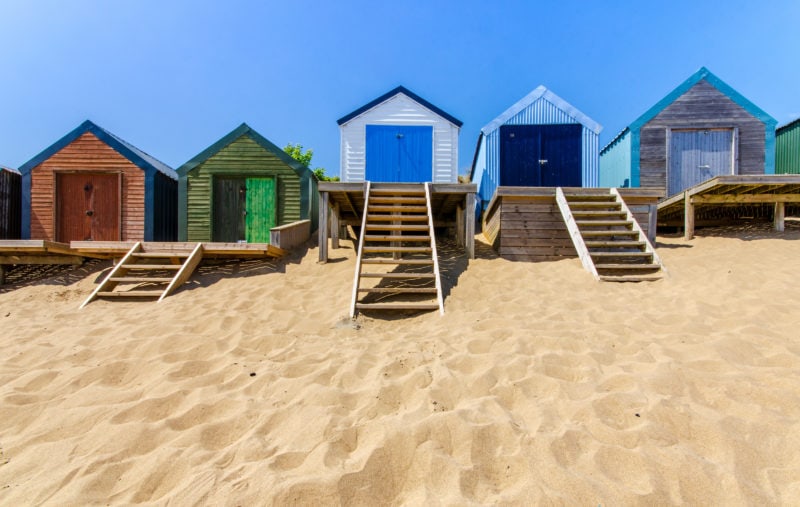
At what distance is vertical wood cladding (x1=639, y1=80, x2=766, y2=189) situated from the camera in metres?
10.4

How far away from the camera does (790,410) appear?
1.97 m

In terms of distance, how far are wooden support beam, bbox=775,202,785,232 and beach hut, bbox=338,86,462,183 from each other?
24.6ft

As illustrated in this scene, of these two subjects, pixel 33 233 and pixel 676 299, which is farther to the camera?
pixel 33 233

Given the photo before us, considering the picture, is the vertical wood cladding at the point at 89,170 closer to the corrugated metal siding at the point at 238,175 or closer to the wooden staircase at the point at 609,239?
the corrugated metal siding at the point at 238,175

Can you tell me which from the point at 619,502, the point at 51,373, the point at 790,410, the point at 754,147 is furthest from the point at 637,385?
the point at 754,147

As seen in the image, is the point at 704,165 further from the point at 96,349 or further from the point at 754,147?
the point at 96,349

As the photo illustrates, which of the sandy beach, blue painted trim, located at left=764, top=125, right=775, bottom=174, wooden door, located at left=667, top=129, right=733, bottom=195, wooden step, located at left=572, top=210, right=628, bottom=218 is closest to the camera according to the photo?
the sandy beach

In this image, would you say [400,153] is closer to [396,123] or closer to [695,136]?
[396,123]

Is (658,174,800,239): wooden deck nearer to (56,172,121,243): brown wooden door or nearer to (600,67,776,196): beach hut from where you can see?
(600,67,776,196): beach hut

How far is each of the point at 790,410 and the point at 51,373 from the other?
4.94 m

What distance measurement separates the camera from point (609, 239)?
7.20 metres

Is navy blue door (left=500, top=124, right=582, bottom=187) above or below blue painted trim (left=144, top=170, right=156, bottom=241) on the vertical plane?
above

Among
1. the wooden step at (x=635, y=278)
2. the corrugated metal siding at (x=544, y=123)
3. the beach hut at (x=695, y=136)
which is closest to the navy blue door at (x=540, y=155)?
the corrugated metal siding at (x=544, y=123)

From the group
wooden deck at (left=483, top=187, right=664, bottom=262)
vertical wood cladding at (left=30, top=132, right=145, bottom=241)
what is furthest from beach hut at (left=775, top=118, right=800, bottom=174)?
vertical wood cladding at (left=30, top=132, right=145, bottom=241)
